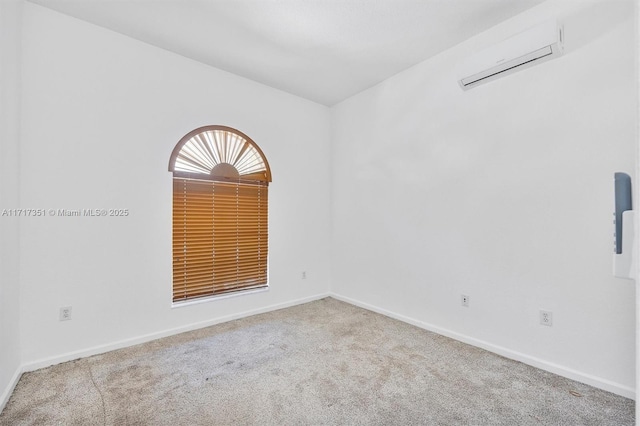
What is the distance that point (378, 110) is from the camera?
357 centimetres

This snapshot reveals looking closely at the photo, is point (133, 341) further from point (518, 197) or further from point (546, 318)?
point (518, 197)

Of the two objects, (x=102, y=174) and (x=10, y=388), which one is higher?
(x=102, y=174)

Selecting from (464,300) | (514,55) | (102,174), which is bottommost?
(464,300)

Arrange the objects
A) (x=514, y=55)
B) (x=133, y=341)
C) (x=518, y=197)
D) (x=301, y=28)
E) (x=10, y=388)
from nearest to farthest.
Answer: (x=10, y=388), (x=514, y=55), (x=518, y=197), (x=301, y=28), (x=133, y=341)

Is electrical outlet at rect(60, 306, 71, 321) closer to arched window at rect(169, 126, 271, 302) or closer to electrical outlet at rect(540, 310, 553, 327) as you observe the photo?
arched window at rect(169, 126, 271, 302)

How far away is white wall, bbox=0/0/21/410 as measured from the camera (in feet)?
6.10

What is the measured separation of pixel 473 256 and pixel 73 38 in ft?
12.9

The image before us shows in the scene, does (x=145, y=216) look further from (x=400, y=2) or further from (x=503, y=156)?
(x=503, y=156)

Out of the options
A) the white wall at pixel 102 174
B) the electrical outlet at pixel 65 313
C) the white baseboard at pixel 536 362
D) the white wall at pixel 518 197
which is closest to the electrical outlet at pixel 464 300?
the white wall at pixel 518 197

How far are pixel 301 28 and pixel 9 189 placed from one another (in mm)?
2512

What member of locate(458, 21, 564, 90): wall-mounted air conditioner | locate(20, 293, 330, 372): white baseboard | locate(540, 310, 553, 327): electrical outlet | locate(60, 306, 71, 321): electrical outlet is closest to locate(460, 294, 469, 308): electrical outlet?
locate(540, 310, 553, 327): electrical outlet

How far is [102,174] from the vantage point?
8.38 feet

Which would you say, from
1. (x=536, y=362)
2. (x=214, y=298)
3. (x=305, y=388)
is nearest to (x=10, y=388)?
(x=214, y=298)

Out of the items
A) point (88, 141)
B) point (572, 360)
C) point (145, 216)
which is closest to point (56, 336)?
point (145, 216)
